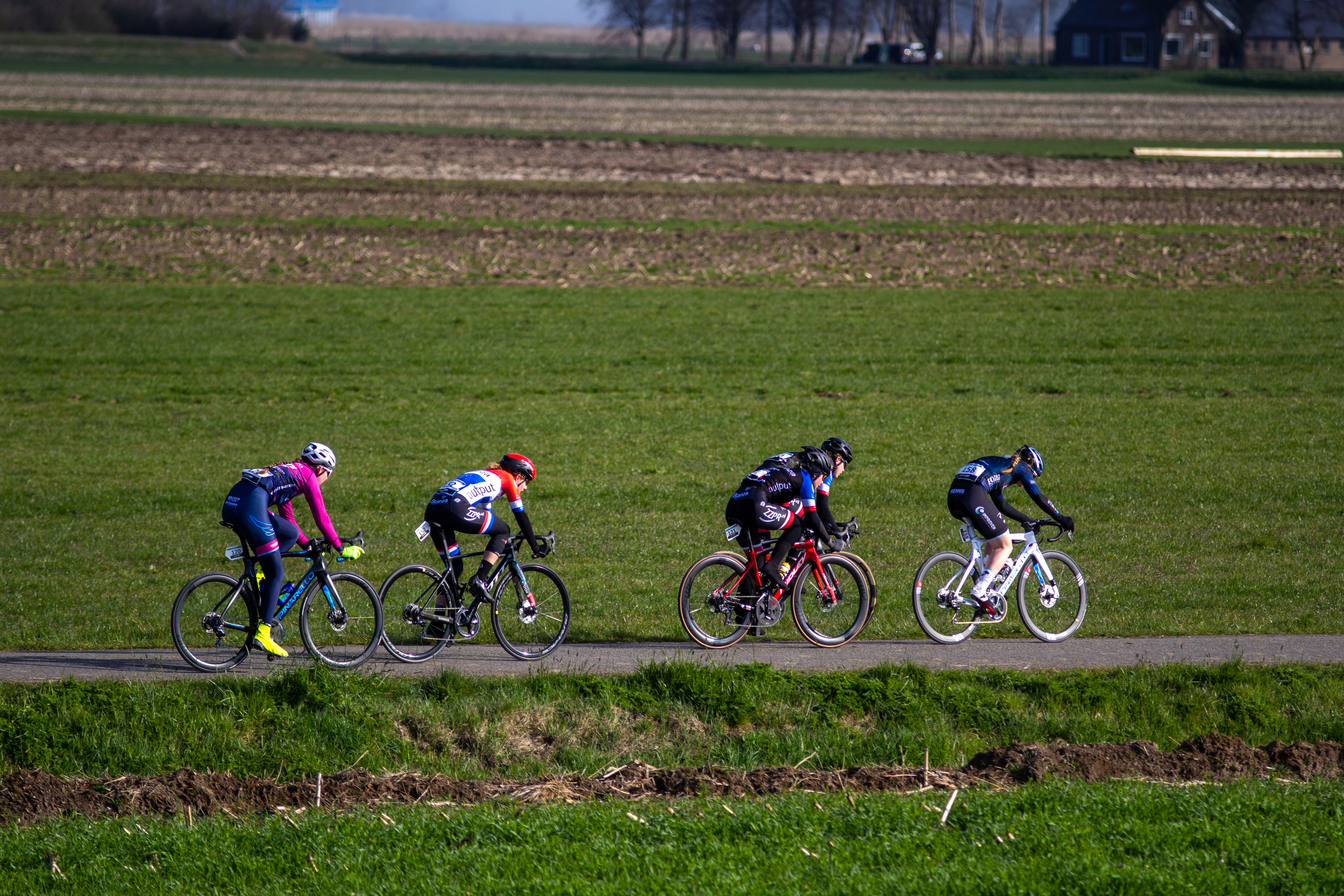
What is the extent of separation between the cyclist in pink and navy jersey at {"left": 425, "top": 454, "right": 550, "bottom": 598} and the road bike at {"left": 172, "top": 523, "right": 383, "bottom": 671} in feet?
2.32

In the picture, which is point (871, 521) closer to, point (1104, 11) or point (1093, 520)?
point (1093, 520)

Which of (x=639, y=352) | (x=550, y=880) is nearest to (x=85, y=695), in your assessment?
(x=550, y=880)

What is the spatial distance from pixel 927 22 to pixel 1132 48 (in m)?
19.6

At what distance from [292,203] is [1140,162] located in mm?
34163

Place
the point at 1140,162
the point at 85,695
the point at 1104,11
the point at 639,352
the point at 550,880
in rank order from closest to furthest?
the point at 550,880
the point at 85,695
the point at 639,352
the point at 1140,162
the point at 1104,11

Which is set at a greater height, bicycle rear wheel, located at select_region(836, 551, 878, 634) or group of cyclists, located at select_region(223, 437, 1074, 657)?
group of cyclists, located at select_region(223, 437, 1074, 657)

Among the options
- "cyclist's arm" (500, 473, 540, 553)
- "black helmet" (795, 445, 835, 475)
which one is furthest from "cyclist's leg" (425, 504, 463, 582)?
"black helmet" (795, 445, 835, 475)

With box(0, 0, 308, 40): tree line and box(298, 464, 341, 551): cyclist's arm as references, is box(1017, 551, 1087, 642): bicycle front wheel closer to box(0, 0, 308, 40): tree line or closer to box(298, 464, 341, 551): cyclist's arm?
box(298, 464, 341, 551): cyclist's arm

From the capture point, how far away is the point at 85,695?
9648 millimetres

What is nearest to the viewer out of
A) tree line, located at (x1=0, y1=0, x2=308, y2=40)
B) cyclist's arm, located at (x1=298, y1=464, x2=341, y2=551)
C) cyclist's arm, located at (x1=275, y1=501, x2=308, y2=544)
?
cyclist's arm, located at (x1=298, y1=464, x2=341, y2=551)

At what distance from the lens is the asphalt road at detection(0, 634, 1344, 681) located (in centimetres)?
1049

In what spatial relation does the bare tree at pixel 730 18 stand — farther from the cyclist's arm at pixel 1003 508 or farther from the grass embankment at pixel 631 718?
the grass embankment at pixel 631 718

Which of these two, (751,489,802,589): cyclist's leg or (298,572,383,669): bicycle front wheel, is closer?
(298,572,383,669): bicycle front wheel

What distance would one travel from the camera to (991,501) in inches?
454
